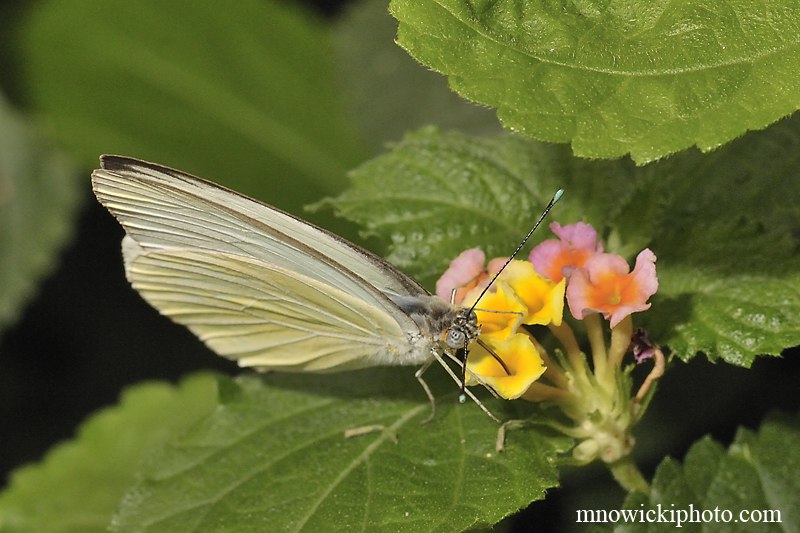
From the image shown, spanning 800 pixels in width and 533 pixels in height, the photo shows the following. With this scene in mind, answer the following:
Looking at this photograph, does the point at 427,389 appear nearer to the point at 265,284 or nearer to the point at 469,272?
the point at 469,272

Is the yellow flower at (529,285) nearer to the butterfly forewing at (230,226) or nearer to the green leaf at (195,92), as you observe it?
the butterfly forewing at (230,226)

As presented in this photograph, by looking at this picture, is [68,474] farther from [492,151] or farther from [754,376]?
[754,376]

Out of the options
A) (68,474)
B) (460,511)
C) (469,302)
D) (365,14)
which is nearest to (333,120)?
(365,14)

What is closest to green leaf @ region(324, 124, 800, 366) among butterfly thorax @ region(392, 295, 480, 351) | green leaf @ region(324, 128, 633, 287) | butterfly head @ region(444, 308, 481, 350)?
green leaf @ region(324, 128, 633, 287)

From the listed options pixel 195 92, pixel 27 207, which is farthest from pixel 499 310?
pixel 195 92

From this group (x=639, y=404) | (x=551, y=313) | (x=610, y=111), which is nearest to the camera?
(x=610, y=111)

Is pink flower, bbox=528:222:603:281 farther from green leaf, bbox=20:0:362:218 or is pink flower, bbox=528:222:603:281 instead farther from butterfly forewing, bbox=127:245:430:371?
green leaf, bbox=20:0:362:218
